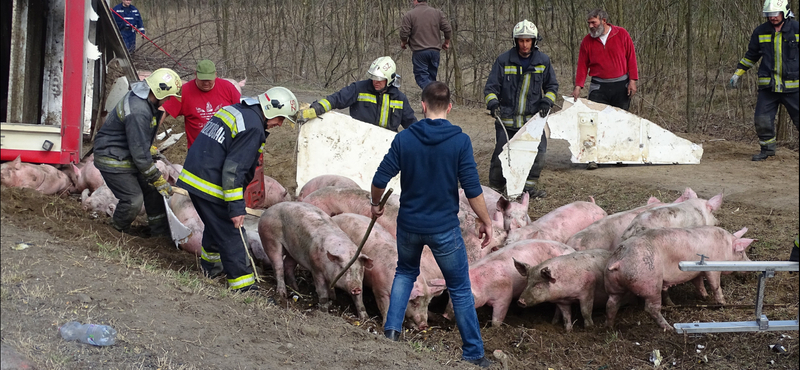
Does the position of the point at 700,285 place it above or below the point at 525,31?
below

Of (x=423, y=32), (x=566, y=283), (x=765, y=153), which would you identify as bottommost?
(x=566, y=283)

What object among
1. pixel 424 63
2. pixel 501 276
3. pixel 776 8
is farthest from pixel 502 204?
pixel 424 63

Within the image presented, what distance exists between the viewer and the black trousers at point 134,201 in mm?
6711

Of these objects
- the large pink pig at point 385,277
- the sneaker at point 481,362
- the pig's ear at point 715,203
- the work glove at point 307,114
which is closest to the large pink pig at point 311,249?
the large pink pig at point 385,277

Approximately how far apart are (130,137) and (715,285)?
5114mm

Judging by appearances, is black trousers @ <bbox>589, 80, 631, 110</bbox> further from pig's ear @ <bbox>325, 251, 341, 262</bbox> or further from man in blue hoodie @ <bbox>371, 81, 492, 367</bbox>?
man in blue hoodie @ <bbox>371, 81, 492, 367</bbox>

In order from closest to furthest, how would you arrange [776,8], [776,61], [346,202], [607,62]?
[346,202] → [776,8] → [776,61] → [607,62]

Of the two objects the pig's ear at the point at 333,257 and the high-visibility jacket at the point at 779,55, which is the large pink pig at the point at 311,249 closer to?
the pig's ear at the point at 333,257

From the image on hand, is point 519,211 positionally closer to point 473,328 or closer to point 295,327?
point 473,328

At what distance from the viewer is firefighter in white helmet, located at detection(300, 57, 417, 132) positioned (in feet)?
26.8

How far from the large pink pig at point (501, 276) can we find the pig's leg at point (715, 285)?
114cm

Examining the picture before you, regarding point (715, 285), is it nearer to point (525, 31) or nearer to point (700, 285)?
point (700, 285)

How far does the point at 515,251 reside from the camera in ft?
20.6

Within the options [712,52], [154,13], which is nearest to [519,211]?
[712,52]
